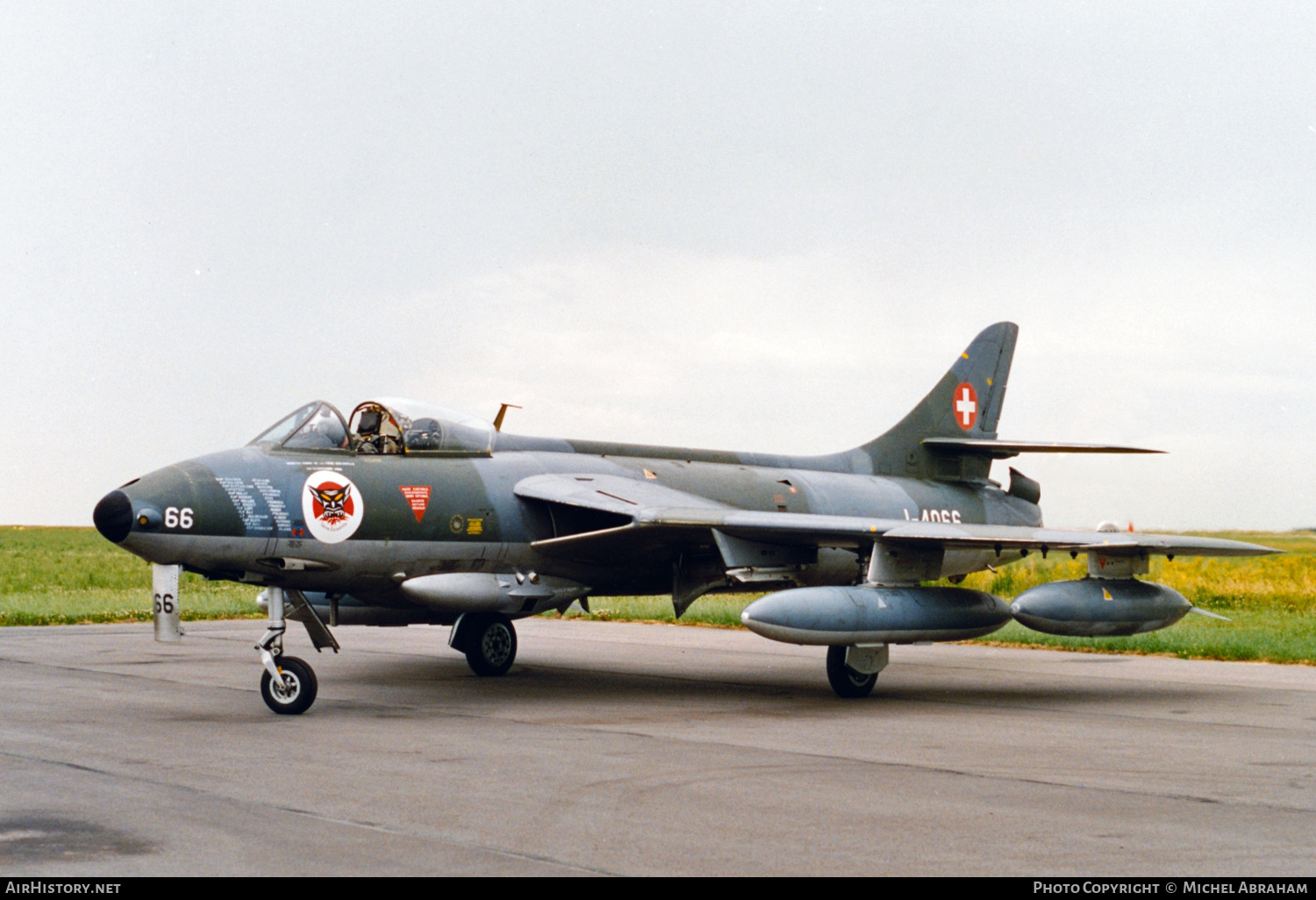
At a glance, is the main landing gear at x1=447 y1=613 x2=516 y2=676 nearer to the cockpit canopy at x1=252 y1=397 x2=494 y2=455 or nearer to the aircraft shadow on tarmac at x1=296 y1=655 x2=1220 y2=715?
the aircraft shadow on tarmac at x1=296 y1=655 x2=1220 y2=715

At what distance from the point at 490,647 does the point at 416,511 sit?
318cm

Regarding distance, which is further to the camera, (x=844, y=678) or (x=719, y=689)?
(x=719, y=689)

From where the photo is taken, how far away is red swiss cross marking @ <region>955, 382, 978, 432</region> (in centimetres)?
1862

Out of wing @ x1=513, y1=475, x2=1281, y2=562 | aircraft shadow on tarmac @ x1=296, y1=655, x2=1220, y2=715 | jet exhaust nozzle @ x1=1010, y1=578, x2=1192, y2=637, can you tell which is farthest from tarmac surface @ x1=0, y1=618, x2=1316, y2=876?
wing @ x1=513, y1=475, x2=1281, y2=562

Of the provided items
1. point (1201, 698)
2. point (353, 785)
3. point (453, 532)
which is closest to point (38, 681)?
point (453, 532)

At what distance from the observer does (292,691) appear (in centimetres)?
1147

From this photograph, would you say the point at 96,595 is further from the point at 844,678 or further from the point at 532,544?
the point at 844,678

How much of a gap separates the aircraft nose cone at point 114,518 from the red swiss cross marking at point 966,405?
38.5 feet

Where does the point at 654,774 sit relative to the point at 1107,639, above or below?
above

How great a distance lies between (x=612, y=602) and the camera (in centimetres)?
2947

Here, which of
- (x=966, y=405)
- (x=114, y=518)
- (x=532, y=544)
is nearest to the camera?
(x=114, y=518)

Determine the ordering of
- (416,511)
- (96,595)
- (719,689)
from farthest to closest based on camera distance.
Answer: (96,595)
(719,689)
(416,511)

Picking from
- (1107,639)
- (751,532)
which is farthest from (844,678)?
(1107,639)
